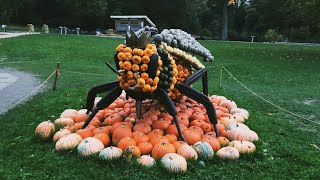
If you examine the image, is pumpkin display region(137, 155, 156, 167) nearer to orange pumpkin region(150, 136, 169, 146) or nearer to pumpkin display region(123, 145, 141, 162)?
pumpkin display region(123, 145, 141, 162)

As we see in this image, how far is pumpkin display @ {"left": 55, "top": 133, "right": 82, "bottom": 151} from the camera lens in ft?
19.5

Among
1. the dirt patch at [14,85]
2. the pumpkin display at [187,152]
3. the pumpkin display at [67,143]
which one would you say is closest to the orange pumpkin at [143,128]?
the pumpkin display at [187,152]

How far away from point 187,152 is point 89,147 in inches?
57.1

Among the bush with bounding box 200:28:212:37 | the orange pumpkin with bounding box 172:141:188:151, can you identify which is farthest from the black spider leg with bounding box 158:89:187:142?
the bush with bounding box 200:28:212:37

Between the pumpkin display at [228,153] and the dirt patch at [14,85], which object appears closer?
the pumpkin display at [228,153]

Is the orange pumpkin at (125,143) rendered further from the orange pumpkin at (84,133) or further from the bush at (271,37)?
the bush at (271,37)

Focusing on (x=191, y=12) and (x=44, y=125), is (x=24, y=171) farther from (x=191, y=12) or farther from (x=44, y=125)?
(x=191, y=12)

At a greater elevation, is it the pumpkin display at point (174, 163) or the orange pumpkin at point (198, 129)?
the orange pumpkin at point (198, 129)

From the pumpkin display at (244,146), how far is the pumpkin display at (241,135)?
0.30 metres

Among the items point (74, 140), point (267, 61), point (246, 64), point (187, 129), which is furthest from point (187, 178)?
point (267, 61)

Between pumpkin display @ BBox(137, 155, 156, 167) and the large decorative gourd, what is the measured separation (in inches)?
28.2

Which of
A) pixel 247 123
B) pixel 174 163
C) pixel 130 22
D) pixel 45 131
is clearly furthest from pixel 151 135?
pixel 130 22

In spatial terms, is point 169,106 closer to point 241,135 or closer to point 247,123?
point 241,135

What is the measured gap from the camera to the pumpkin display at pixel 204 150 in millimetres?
5735
